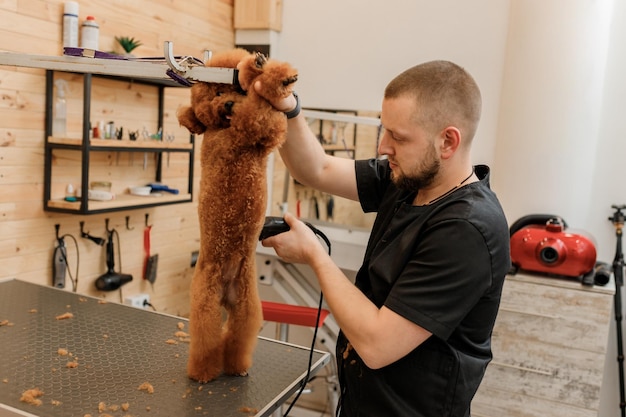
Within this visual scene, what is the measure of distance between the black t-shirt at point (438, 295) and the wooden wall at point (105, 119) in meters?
1.50

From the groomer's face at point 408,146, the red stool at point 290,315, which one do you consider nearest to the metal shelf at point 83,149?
the red stool at point 290,315

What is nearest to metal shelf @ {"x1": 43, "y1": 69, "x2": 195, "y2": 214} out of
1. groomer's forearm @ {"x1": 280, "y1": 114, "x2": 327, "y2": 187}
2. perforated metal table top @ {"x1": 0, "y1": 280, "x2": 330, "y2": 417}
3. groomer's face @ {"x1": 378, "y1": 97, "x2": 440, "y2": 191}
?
perforated metal table top @ {"x1": 0, "y1": 280, "x2": 330, "y2": 417}

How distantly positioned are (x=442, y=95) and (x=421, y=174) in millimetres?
175

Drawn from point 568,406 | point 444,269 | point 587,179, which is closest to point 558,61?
point 587,179

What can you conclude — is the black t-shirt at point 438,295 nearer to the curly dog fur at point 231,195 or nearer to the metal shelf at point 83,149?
the curly dog fur at point 231,195

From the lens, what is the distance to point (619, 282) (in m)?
2.44

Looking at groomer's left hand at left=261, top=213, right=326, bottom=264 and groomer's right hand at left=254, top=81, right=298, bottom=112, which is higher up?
groomer's right hand at left=254, top=81, right=298, bottom=112

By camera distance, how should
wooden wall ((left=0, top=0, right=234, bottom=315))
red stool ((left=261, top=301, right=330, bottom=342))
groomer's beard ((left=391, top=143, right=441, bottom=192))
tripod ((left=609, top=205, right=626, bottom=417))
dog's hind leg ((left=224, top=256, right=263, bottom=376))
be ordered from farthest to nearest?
1. tripod ((left=609, top=205, right=626, bottom=417))
2. red stool ((left=261, top=301, right=330, bottom=342))
3. wooden wall ((left=0, top=0, right=234, bottom=315))
4. dog's hind leg ((left=224, top=256, right=263, bottom=376))
5. groomer's beard ((left=391, top=143, right=441, bottom=192))

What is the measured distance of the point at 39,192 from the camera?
6.99 ft

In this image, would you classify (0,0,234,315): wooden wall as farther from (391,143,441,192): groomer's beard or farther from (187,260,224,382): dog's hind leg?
(391,143,441,192): groomer's beard

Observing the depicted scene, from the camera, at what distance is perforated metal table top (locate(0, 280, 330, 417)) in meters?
1.21

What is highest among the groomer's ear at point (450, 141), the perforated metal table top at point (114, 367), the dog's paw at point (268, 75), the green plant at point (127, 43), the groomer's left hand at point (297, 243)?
the green plant at point (127, 43)

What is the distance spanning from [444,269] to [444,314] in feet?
0.30

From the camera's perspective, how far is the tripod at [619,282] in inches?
96.3
